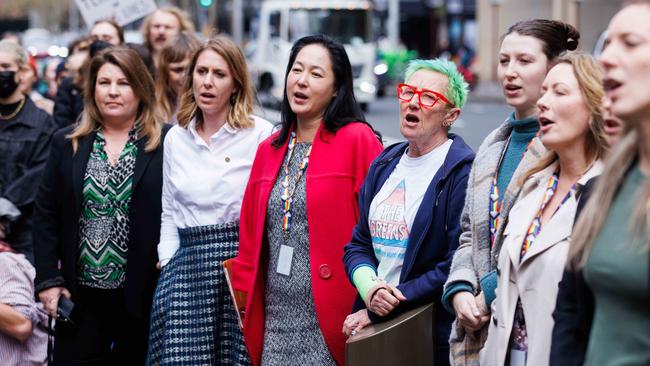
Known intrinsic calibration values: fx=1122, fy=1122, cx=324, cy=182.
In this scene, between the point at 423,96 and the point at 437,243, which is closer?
the point at 437,243

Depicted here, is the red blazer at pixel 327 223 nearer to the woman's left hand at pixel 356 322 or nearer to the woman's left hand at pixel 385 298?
the woman's left hand at pixel 356 322

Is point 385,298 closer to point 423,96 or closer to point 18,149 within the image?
point 423,96

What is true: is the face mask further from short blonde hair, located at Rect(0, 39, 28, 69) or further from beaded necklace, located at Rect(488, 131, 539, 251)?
beaded necklace, located at Rect(488, 131, 539, 251)

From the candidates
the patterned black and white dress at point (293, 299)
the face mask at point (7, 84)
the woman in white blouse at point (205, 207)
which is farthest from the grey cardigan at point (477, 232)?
the face mask at point (7, 84)

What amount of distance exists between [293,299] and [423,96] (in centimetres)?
115

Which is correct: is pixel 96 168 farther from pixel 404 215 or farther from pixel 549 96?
pixel 549 96

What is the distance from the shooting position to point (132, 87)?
20.6ft

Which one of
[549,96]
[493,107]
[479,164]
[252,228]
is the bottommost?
[493,107]

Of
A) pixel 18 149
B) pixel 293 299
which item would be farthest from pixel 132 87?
pixel 293 299

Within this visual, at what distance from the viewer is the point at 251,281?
5.31 metres

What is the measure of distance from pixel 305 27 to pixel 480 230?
27517mm

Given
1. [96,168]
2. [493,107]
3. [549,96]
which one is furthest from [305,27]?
[549,96]

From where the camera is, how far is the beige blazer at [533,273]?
364cm

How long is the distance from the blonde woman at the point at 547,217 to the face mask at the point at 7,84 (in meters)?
4.90
